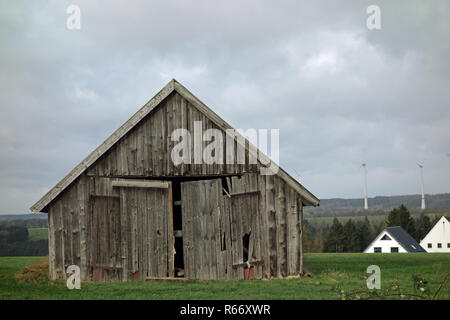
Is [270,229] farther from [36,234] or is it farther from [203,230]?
[36,234]

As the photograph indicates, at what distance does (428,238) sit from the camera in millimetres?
79562

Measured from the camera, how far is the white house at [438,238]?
78938 millimetres

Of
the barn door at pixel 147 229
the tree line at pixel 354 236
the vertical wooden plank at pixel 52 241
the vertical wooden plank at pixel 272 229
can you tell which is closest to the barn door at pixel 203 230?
the barn door at pixel 147 229

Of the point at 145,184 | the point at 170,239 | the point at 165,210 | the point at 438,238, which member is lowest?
Answer: the point at 438,238

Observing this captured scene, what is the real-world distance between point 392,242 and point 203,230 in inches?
2143

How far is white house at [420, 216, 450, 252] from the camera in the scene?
78938 mm

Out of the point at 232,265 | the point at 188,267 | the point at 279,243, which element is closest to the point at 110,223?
the point at 188,267

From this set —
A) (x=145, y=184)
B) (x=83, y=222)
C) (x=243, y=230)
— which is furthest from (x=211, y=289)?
(x=83, y=222)

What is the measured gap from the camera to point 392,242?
6788 centimetres

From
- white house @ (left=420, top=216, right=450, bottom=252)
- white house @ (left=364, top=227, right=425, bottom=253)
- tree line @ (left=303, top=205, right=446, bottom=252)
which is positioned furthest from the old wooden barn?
white house @ (left=420, top=216, right=450, bottom=252)

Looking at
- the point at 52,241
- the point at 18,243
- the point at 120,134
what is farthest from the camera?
the point at 18,243

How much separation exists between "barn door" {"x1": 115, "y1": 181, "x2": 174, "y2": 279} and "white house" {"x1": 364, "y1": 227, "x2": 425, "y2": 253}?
53339 mm

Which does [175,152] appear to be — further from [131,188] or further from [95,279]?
[95,279]

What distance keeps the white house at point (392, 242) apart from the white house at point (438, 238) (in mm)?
11000
